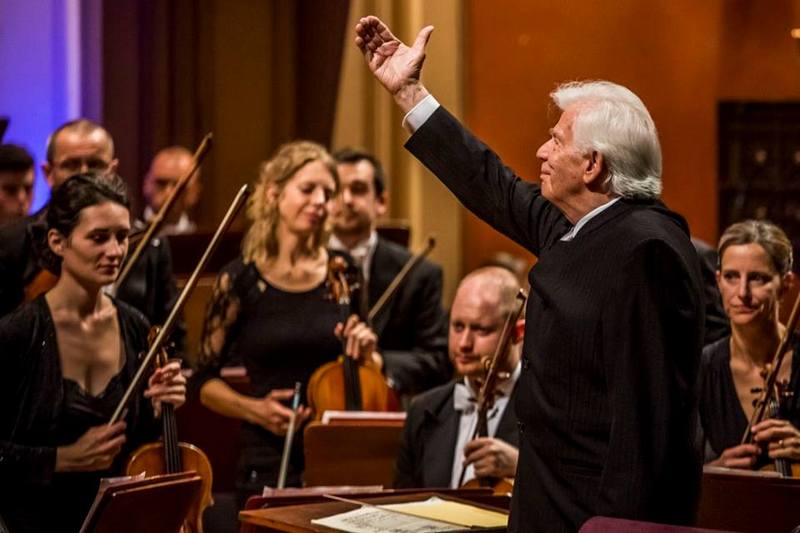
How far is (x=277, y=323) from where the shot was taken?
3797 mm

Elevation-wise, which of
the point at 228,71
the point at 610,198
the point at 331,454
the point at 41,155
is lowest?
the point at 331,454

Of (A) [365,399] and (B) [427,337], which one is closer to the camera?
(A) [365,399]

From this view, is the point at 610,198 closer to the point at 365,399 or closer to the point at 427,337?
the point at 365,399

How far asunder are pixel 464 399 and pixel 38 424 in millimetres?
1066

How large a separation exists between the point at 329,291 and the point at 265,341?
0.23 metres

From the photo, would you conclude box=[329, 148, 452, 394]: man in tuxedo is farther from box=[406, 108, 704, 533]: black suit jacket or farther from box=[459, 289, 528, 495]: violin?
box=[406, 108, 704, 533]: black suit jacket

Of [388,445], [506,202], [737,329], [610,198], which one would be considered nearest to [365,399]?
[388,445]

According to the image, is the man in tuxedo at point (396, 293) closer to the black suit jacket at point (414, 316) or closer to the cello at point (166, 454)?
the black suit jacket at point (414, 316)

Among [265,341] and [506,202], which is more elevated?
[506,202]

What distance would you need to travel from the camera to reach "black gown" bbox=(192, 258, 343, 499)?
3.77 metres

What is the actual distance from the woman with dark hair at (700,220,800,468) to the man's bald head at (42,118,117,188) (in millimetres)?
1661

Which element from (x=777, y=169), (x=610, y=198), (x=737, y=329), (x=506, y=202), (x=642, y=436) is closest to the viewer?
(x=642, y=436)

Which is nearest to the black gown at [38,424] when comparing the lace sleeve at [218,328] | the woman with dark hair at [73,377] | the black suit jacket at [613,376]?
the woman with dark hair at [73,377]

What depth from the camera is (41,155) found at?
6.93 meters
